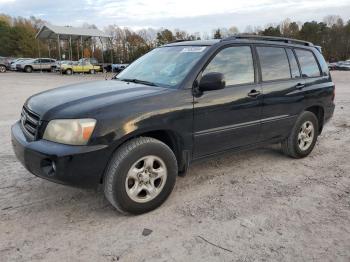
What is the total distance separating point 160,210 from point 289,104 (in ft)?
8.47

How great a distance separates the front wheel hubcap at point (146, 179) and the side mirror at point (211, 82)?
0.95m

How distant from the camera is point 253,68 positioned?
15.7ft

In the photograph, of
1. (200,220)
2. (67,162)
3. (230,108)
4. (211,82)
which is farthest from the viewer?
(230,108)

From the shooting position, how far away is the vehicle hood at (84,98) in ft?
11.3

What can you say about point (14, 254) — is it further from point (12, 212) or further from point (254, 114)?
point (254, 114)

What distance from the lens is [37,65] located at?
38.9 m

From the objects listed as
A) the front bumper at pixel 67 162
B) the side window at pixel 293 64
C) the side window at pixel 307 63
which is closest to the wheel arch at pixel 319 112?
the side window at pixel 307 63

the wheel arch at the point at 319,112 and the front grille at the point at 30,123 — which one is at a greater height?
the front grille at the point at 30,123

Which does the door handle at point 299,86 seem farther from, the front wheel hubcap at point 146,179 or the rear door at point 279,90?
the front wheel hubcap at point 146,179

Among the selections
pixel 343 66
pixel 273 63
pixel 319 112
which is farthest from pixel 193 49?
pixel 343 66

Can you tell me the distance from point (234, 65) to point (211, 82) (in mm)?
760

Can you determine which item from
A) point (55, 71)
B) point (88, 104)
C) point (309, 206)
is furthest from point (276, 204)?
point (55, 71)

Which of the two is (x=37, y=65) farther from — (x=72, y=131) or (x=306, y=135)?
(x=72, y=131)

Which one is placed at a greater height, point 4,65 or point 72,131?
point 4,65
